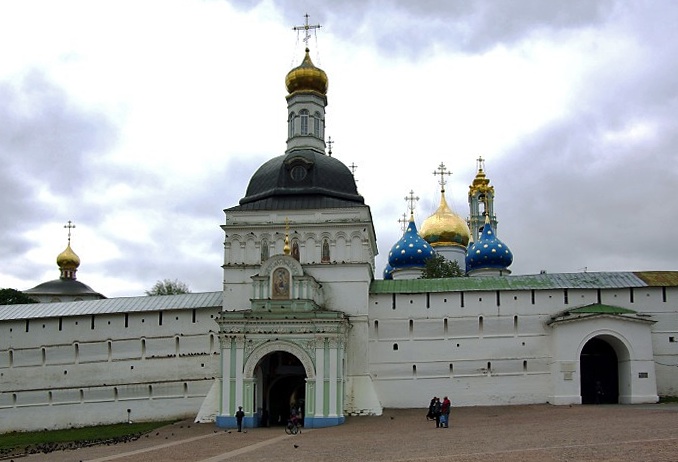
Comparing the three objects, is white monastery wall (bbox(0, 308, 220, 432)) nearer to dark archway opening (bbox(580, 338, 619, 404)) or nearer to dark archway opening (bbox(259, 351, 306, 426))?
dark archway opening (bbox(259, 351, 306, 426))

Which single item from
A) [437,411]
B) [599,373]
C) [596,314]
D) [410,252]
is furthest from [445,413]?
[410,252]

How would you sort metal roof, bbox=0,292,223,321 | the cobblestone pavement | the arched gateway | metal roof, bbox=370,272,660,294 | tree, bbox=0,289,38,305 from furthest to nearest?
1. tree, bbox=0,289,38,305
2. metal roof, bbox=0,292,223,321
3. metal roof, bbox=370,272,660,294
4. the arched gateway
5. the cobblestone pavement

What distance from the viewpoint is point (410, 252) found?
1887 inches

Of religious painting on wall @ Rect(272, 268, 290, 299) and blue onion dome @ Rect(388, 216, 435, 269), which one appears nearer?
religious painting on wall @ Rect(272, 268, 290, 299)

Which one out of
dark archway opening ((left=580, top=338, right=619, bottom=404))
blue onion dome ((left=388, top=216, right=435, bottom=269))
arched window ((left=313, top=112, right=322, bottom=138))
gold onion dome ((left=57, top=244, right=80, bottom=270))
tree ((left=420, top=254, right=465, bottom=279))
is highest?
arched window ((left=313, top=112, right=322, bottom=138))

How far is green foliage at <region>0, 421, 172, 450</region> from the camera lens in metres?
30.9

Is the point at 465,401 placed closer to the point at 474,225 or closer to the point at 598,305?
the point at 598,305

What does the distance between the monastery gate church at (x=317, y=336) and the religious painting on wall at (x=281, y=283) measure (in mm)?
42

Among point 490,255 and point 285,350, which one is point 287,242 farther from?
point 490,255

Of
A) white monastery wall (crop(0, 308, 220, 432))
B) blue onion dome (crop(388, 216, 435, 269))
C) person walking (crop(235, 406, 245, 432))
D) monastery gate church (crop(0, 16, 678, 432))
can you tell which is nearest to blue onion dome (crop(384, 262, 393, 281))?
blue onion dome (crop(388, 216, 435, 269))

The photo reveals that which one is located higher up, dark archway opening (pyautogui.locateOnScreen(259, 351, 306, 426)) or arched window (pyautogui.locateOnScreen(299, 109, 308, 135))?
arched window (pyautogui.locateOnScreen(299, 109, 308, 135))

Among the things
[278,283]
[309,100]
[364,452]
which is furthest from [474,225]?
[364,452]

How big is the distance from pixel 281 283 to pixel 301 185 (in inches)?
211

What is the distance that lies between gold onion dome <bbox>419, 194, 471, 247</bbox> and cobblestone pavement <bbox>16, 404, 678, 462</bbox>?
2265cm
